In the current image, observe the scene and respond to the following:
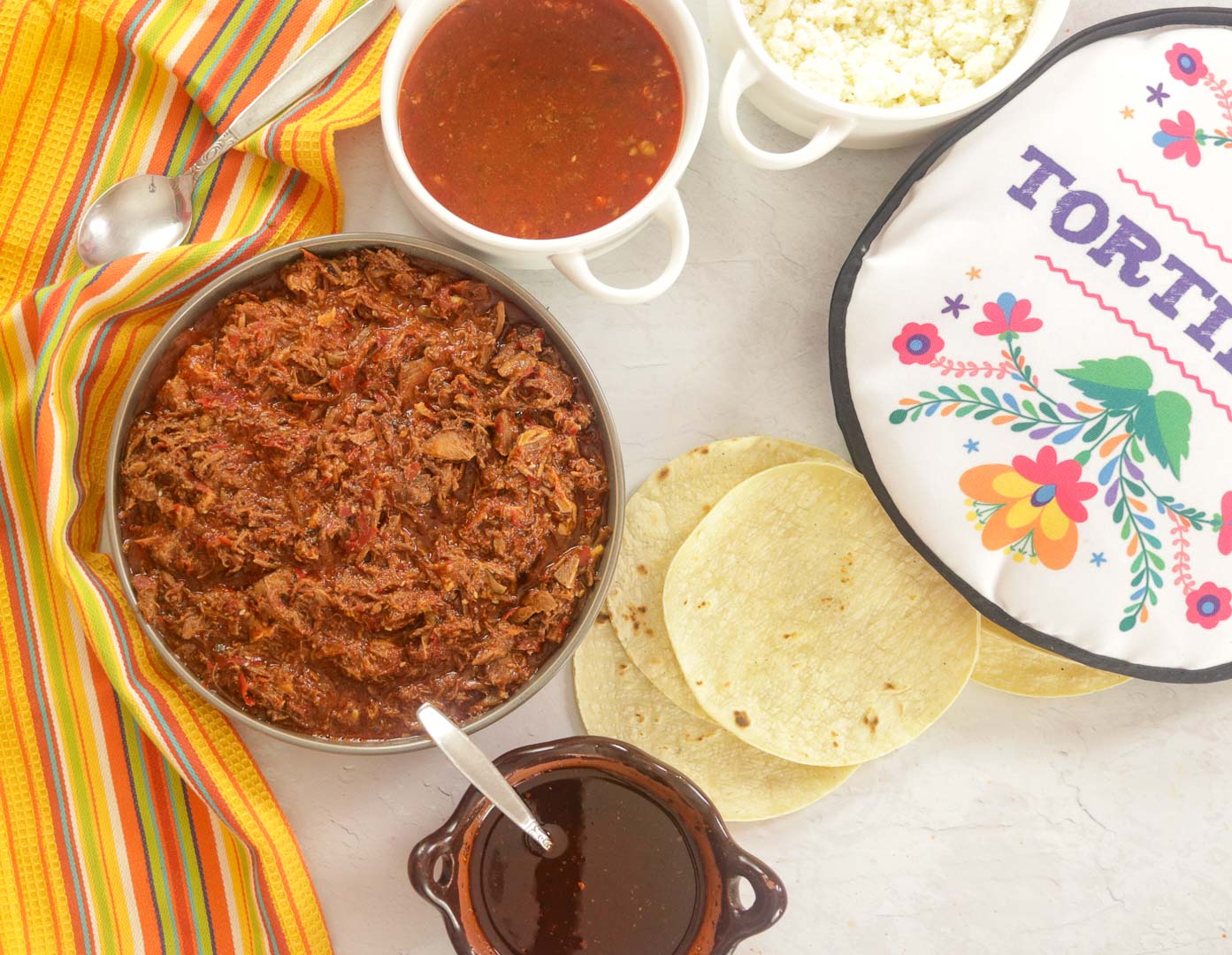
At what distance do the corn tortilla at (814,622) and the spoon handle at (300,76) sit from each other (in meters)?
1.40

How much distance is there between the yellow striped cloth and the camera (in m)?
2.26

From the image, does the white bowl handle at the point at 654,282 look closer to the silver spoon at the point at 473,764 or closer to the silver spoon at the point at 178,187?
the silver spoon at the point at 178,187

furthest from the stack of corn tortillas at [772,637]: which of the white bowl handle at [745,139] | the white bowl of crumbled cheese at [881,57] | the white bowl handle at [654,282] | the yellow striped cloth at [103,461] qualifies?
the yellow striped cloth at [103,461]

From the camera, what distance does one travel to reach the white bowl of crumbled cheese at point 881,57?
2172mm

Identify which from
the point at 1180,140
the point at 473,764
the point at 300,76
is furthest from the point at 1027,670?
the point at 300,76

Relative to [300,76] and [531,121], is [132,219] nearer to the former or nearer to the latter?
[300,76]

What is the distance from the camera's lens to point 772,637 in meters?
2.49

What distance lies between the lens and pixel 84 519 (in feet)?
7.50

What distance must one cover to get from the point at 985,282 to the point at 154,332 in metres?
1.94

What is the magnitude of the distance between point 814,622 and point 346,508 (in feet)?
3.85

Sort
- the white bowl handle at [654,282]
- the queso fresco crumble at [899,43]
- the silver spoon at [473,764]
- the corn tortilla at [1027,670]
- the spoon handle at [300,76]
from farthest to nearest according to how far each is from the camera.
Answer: the corn tortilla at [1027,670] → the spoon handle at [300,76] → the queso fresco crumble at [899,43] → the white bowl handle at [654,282] → the silver spoon at [473,764]

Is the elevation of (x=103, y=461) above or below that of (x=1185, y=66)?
below

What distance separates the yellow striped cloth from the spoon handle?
38 millimetres

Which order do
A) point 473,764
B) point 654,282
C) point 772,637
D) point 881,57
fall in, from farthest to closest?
point 772,637
point 881,57
point 654,282
point 473,764
